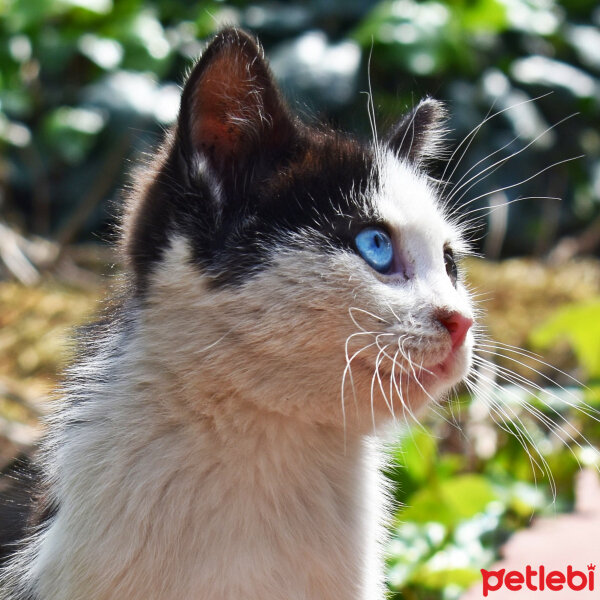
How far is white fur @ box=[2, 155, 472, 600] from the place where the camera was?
4.96ft

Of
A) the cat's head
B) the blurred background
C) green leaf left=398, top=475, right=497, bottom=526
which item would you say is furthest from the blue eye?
the blurred background

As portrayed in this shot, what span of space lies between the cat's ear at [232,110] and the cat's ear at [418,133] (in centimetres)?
35

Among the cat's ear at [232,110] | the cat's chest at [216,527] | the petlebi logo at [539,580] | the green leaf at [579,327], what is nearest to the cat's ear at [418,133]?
the cat's ear at [232,110]

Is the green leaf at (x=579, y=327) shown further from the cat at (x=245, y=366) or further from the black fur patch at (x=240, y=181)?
the black fur patch at (x=240, y=181)

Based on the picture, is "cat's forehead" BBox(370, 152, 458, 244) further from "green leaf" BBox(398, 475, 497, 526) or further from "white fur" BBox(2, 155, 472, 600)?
"green leaf" BBox(398, 475, 497, 526)

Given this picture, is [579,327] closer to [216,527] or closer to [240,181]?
[240,181]

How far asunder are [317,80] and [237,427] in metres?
3.31

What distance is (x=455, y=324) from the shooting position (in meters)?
1.54

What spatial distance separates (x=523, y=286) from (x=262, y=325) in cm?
292

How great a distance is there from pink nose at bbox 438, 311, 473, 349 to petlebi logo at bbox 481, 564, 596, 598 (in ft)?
2.18

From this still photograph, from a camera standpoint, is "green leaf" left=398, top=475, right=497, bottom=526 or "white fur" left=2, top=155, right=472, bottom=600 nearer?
"white fur" left=2, top=155, right=472, bottom=600

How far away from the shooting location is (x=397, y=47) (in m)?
4.48

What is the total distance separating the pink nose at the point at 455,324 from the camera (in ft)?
5.03

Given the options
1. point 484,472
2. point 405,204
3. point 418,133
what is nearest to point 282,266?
point 405,204
